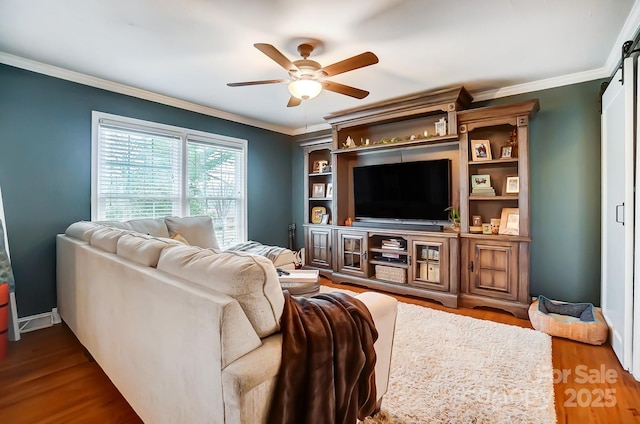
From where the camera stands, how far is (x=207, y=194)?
432 centimetres

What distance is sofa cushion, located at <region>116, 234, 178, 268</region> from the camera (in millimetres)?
1551

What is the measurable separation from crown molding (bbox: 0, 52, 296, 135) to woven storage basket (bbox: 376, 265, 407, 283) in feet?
9.78

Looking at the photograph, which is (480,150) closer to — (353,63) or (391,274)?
(391,274)

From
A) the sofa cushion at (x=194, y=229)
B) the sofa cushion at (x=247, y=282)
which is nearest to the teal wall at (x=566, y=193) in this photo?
the sofa cushion at (x=247, y=282)

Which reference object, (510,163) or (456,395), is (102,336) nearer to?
(456,395)

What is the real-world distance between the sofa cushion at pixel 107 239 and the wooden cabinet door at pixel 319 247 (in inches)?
116

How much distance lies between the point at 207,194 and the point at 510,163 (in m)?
3.83

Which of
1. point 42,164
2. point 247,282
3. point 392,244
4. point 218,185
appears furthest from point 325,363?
point 218,185

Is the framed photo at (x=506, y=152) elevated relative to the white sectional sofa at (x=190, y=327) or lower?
elevated

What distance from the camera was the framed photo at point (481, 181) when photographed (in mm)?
3488

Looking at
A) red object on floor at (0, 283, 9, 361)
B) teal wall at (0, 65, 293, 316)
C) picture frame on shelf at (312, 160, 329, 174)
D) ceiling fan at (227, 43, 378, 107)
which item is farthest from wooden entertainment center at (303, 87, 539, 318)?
red object on floor at (0, 283, 9, 361)

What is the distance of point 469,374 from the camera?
2.08 metres

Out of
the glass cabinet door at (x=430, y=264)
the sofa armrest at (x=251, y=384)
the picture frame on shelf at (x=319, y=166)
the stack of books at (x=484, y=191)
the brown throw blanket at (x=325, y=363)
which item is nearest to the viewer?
the sofa armrest at (x=251, y=384)

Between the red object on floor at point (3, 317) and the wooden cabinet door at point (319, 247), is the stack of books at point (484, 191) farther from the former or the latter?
the red object on floor at point (3, 317)
